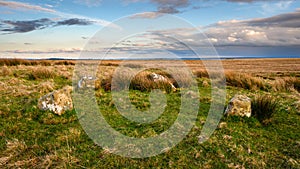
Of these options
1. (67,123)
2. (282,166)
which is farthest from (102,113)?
(282,166)

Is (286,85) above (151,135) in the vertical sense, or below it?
above

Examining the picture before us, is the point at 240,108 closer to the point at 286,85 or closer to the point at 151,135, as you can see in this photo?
the point at 151,135

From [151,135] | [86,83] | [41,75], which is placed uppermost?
[86,83]

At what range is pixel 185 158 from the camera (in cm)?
471

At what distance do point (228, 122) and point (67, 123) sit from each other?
4442mm

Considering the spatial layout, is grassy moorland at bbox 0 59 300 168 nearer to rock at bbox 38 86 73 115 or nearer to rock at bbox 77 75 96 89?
rock at bbox 38 86 73 115

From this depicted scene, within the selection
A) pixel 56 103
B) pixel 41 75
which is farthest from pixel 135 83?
pixel 41 75

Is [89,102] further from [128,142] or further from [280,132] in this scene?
[280,132]

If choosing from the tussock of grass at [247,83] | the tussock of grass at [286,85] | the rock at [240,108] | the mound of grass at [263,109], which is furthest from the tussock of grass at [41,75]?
the tussock of grass at [286,85]

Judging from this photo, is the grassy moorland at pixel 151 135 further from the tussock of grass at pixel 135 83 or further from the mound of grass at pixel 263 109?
the tussock of grass at pixel 135 83

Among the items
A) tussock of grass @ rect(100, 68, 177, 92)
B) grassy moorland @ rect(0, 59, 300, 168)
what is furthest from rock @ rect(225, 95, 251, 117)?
tussock of grass @ rect(100, 68, 177, 92)

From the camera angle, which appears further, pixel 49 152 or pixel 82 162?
pixel 49 152

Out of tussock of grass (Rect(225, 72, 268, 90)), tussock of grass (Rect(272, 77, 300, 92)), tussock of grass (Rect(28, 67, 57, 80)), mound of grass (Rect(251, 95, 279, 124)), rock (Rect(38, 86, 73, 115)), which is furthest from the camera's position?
tussock of grass (Rect(28, 67, 57, 80))

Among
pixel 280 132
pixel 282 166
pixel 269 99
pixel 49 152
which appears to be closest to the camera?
pixel 282 166
